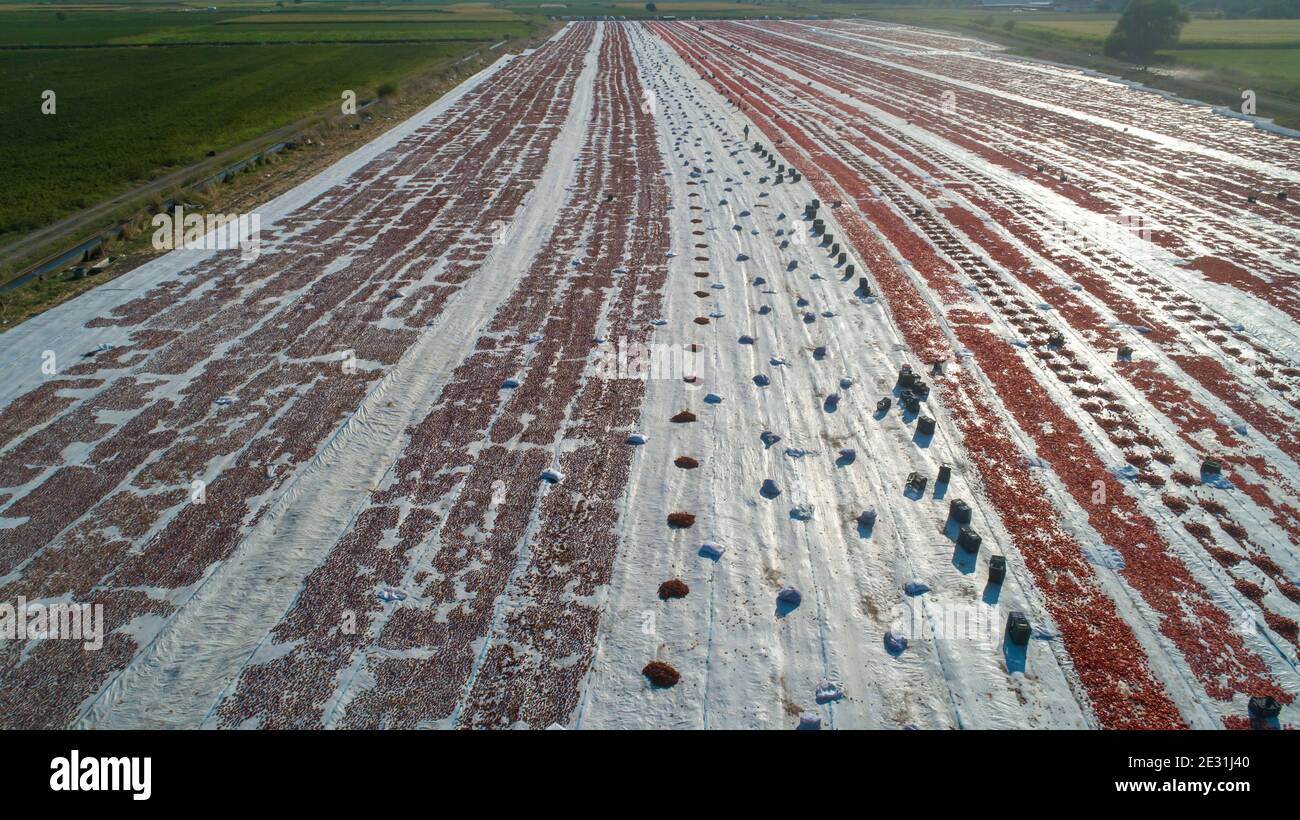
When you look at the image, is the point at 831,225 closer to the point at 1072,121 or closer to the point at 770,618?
the point at 770,618

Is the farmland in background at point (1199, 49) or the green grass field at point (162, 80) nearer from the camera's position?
the green grass field at point (162, 80)

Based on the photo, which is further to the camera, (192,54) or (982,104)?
(192,54)

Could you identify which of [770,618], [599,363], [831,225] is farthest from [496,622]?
[831,225]

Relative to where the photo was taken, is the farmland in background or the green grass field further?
the farmland in background

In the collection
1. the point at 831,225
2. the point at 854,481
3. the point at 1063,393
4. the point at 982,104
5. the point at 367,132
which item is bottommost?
the point at 854,481

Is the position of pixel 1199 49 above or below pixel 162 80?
above

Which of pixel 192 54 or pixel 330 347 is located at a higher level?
pixel 192 54

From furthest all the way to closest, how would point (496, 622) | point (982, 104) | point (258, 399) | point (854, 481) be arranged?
point (982, 104), point (258, 399), point (854, 481), point (496, 622)

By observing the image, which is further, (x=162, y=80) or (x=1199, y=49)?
(x=1199, y=49)
